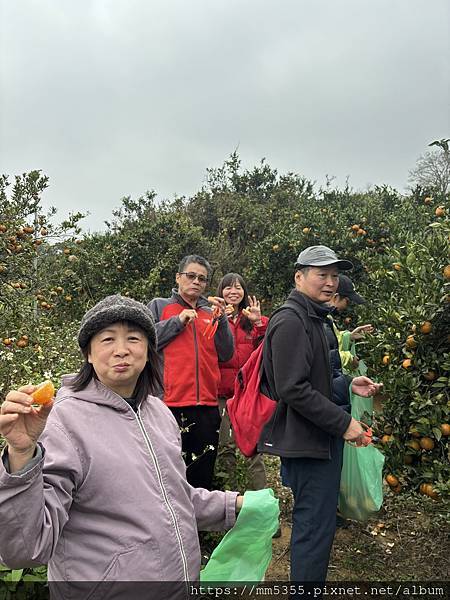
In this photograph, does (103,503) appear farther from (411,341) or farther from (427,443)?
(411,341)

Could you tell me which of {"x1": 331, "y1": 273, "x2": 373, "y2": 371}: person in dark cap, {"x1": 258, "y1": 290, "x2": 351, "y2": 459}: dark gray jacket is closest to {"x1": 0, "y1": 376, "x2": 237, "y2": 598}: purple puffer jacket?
{"x1": 258, "y1": 290, "x2": 351, "y2": 459}: dark gray jacket

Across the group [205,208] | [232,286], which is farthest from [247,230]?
[232,286]

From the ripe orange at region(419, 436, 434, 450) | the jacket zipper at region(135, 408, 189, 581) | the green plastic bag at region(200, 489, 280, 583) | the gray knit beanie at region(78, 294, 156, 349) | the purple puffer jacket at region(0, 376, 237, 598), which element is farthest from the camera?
the ripe orange at region(419, 436, 434, 450)

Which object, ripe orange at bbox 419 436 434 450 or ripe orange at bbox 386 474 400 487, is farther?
ripe orange at bbox 386 474 400 487

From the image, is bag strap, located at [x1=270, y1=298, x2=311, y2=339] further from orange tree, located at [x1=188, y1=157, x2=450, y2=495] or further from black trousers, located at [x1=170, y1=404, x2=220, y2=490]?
black trousers, located at [x1=170, y1=404, x2=220, y2=490]

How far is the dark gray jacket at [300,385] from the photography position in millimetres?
2137

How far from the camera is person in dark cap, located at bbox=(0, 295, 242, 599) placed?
3.25 feet

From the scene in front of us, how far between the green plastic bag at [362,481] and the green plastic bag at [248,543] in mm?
1087

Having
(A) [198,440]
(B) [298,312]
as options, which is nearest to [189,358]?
(A) [198,440]

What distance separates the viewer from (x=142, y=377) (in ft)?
4.92

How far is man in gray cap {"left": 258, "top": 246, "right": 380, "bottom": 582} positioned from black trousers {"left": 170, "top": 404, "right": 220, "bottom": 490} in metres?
0.60

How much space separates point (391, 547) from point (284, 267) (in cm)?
527

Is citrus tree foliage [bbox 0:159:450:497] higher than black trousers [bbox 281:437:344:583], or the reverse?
citrus tree foliage [bbox 0:159:450:497]

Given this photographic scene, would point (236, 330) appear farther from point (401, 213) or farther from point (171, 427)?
point (401, 213)
